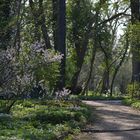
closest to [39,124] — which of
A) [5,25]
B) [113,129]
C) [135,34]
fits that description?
[113,129]

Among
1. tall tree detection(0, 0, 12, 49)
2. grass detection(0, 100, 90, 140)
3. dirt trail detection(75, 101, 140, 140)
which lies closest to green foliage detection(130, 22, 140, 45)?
tall tree detection(0, 0, 12, 49)

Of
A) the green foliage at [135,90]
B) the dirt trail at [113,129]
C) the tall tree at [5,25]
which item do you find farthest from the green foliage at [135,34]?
the dirt trail at [113,129]

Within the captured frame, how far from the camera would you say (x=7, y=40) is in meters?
18.9

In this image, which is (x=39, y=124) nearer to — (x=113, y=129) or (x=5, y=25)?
(x=113, y=129)

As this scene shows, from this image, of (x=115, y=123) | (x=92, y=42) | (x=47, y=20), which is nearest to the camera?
(x=115, y=123)

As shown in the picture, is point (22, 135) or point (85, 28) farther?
point (85, 28)

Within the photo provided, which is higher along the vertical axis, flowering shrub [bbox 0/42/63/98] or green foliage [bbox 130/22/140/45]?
green foliage [bbox 130/22/140/45]

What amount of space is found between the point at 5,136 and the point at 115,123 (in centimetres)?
713

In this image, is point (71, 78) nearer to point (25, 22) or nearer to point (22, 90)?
point (25, 22)

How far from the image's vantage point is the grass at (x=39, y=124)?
11.0m

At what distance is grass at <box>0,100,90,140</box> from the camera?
10961 mm

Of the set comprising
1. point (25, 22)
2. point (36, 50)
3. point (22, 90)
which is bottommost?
point (22, 90)

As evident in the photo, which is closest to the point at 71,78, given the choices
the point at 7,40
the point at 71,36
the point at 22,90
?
the point at 71,36

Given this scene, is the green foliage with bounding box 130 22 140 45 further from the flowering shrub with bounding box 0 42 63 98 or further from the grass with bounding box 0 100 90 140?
the flowering shrub with bounding box 0 42 63 98
